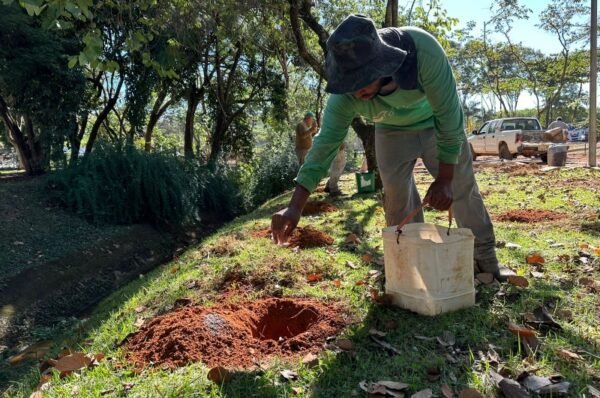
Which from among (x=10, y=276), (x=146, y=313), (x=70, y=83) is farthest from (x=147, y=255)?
(x=70, y=83)

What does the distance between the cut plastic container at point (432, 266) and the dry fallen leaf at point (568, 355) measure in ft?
2.19

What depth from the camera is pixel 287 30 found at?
11812mm

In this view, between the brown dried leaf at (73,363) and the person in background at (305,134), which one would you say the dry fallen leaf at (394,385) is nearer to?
the brown dried leaf at (73,363)

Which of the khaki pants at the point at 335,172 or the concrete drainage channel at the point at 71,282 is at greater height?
the khaki pants at the point at 335,172

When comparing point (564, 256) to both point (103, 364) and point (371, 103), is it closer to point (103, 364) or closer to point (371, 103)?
point (371, 103)

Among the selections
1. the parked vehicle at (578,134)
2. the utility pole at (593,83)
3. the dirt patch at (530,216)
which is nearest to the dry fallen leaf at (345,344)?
the dirt patch at (530,216)

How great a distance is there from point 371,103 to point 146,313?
92.1 inches

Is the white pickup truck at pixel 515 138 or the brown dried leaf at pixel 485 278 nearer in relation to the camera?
the brown dried leaf at pixel 485 278

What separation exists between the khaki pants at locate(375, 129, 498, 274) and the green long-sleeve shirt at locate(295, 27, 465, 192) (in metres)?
0.36

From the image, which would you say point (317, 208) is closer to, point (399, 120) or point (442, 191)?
point (399, 120)

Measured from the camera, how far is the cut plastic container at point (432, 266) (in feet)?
9.77

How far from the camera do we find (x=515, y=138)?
17.5 metres

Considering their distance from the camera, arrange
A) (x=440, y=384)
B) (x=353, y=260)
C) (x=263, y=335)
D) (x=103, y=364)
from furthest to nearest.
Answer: (x=353, y=260) < (x=263, y=335) < (x=103, y=364) < (x=440, y=384)

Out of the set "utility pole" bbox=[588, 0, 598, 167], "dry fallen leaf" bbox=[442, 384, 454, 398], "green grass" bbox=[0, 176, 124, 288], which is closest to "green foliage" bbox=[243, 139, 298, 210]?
"green grass" bbox=[0, 176, 124, 288]
